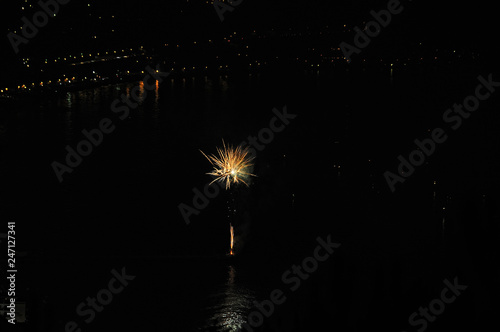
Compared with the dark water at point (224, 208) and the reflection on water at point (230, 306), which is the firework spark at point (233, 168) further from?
the reflection on water at point (230, 306)

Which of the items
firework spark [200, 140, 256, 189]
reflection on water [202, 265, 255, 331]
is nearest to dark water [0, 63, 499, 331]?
reflection on water [202, 265, 255, 331]

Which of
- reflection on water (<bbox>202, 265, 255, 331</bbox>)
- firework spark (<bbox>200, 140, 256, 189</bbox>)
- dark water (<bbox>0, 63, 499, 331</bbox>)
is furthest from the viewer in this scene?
firework spark (<bbox>200, 140, 256, 189</bbox>)

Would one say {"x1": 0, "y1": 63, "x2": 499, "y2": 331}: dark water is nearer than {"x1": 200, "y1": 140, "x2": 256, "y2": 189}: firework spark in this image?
Yes

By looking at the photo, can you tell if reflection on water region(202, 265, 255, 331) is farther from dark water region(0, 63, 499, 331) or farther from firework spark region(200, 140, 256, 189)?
firework spark region(200, 140, 256, 189)

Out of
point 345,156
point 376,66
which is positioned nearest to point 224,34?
point 376,66

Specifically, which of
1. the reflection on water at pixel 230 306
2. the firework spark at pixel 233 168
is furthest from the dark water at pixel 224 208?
the firework spark at pixel 233 168

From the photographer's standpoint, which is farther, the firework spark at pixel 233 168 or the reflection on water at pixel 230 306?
the firework spark at pixel 233 168

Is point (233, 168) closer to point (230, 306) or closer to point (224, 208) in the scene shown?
point (224, 208)
